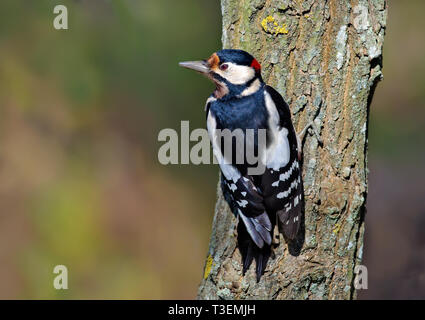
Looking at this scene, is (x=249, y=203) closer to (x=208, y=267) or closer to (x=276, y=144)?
(x=276, y=144)

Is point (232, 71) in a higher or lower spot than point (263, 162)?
higher

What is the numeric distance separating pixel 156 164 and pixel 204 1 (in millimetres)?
1781

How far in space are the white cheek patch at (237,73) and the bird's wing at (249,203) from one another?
466mm

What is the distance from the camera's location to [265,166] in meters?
2.91

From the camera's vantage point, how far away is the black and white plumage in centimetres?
284

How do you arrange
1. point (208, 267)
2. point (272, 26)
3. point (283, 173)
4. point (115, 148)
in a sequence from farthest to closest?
1. point (115, 148)
2. point (208, 267)
3. point (272, 26)
4. point (283, 173)

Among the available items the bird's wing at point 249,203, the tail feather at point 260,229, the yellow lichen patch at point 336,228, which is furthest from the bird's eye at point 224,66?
the yellow lichen patch at point 336,228

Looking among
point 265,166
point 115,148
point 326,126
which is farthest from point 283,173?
point 115,148

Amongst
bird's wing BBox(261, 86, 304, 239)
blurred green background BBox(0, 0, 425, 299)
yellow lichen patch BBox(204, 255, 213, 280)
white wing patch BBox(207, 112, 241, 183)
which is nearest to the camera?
bird's wing BBox(261, 86, 304, 239)

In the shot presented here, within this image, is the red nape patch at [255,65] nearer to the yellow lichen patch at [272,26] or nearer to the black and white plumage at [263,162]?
the black and white plumage at [263,162]

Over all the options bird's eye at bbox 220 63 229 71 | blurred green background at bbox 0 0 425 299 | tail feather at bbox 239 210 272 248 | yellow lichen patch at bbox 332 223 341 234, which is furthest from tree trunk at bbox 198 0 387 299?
blurred green background at bbox 0 0 425 299

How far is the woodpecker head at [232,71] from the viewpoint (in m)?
2.92

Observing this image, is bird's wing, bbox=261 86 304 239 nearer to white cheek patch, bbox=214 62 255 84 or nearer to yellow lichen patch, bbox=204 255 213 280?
white cheek patch, bbox=214 62 255 84

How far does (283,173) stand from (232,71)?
66cm
